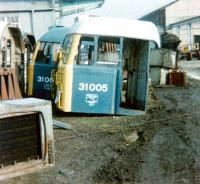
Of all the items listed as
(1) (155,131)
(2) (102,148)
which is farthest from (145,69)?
(2) (102,148)

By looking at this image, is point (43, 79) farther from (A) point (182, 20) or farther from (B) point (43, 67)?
(A) point (182, 20)

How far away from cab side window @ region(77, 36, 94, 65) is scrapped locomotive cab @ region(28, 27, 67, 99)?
1.69 meters

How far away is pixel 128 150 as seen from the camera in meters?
8.51

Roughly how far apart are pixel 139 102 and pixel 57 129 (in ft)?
8.94

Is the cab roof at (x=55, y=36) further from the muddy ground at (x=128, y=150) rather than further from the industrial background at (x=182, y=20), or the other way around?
the industrial background at (x=182, y=20)

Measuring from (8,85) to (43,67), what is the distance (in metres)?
1.61

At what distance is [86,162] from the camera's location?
7.81 m

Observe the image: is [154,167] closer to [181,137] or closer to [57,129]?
[181,137]

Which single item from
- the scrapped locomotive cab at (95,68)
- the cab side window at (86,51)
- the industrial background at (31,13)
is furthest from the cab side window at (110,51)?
the industrial background at (31,13)

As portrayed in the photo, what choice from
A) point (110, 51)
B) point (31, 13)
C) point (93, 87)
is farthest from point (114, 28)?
point (31, 13)

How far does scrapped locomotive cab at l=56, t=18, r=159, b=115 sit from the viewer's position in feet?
37.6

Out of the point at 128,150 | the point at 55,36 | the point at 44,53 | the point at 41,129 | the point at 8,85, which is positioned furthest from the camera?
the point at 55,36

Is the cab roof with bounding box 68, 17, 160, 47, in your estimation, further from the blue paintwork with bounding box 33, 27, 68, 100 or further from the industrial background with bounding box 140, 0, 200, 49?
the industrial background with bounding box 140, 0, 200, 49

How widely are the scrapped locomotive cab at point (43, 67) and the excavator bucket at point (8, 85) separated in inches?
39.7
